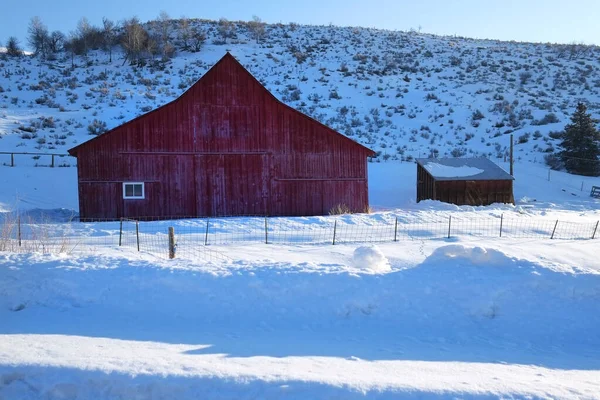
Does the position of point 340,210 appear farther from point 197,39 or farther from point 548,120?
point 197,39

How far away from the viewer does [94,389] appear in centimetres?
515

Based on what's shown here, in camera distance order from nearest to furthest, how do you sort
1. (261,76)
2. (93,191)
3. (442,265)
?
(442,265) < (93,191) < (261,76)

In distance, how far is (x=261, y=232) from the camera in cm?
1828

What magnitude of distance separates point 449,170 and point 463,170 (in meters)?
1.01

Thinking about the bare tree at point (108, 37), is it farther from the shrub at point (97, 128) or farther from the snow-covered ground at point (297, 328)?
the snow-covered ground at point (297, 328)

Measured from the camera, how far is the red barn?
872 inches

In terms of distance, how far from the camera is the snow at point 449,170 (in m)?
30.4

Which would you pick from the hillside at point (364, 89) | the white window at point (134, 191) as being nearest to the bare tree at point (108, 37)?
the hillside at point (364, 89)

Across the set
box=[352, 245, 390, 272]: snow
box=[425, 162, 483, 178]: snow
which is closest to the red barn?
box=[425, 162, 483, 178]: snow

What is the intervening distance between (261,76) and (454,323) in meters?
53.4

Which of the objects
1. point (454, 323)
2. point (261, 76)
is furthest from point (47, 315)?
point (261, 76)

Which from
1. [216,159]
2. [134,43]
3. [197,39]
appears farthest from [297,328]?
[197,39]

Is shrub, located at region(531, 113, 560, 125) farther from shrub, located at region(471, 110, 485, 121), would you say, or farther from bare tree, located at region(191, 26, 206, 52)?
bare tree, located at region(191, 26, 206, 52)

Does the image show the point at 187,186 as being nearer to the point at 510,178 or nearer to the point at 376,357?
the point at 376,357
